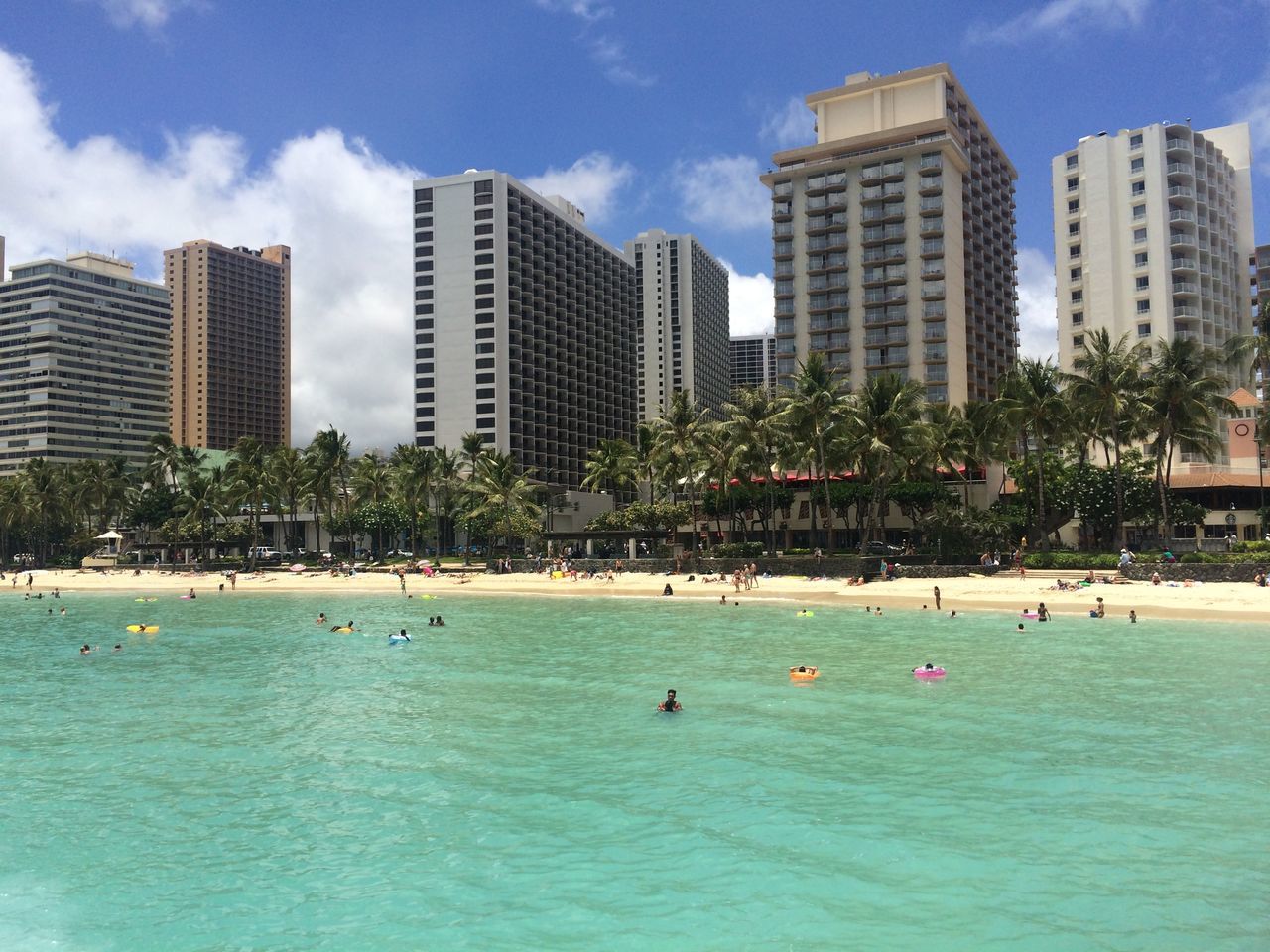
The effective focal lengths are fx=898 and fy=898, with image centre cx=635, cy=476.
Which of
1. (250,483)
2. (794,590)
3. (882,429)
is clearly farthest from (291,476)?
(882,429)

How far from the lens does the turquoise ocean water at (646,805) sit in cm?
1223

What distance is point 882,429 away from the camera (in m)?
61.9

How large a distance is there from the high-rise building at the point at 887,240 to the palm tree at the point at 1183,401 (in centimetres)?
3935

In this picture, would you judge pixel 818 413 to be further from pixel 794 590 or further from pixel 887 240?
pixel 887 240

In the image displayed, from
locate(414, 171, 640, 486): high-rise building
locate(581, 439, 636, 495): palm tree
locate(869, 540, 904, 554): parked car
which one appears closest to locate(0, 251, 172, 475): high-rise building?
locate(414, 171, 640, 486): high-rise building

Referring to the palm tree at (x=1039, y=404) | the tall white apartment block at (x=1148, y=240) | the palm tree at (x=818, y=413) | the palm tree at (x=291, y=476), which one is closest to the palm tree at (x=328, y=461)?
the palm tree at (x=291, y=476)

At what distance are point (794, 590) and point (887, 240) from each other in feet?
205

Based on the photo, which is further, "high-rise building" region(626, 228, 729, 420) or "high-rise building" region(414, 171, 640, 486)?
"high-rise building" region(626, 228, 729, 420)

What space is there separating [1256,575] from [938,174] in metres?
67.2

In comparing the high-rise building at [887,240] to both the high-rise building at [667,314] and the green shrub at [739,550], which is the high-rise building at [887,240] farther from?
the high-rise building at [667,314]

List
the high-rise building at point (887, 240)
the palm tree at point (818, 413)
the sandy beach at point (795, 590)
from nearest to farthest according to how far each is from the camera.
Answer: the sandy beach at point (795, 590), the palm tree at point (818, 413), the high-rise building at point (887, 240)

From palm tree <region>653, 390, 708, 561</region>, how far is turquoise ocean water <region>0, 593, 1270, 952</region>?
42.4 m

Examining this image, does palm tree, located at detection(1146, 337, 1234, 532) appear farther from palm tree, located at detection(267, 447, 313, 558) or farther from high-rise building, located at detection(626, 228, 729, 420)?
high-rise building, located at detection(626, 228, 729, 420)

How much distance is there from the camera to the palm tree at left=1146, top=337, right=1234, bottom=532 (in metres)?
56.9
